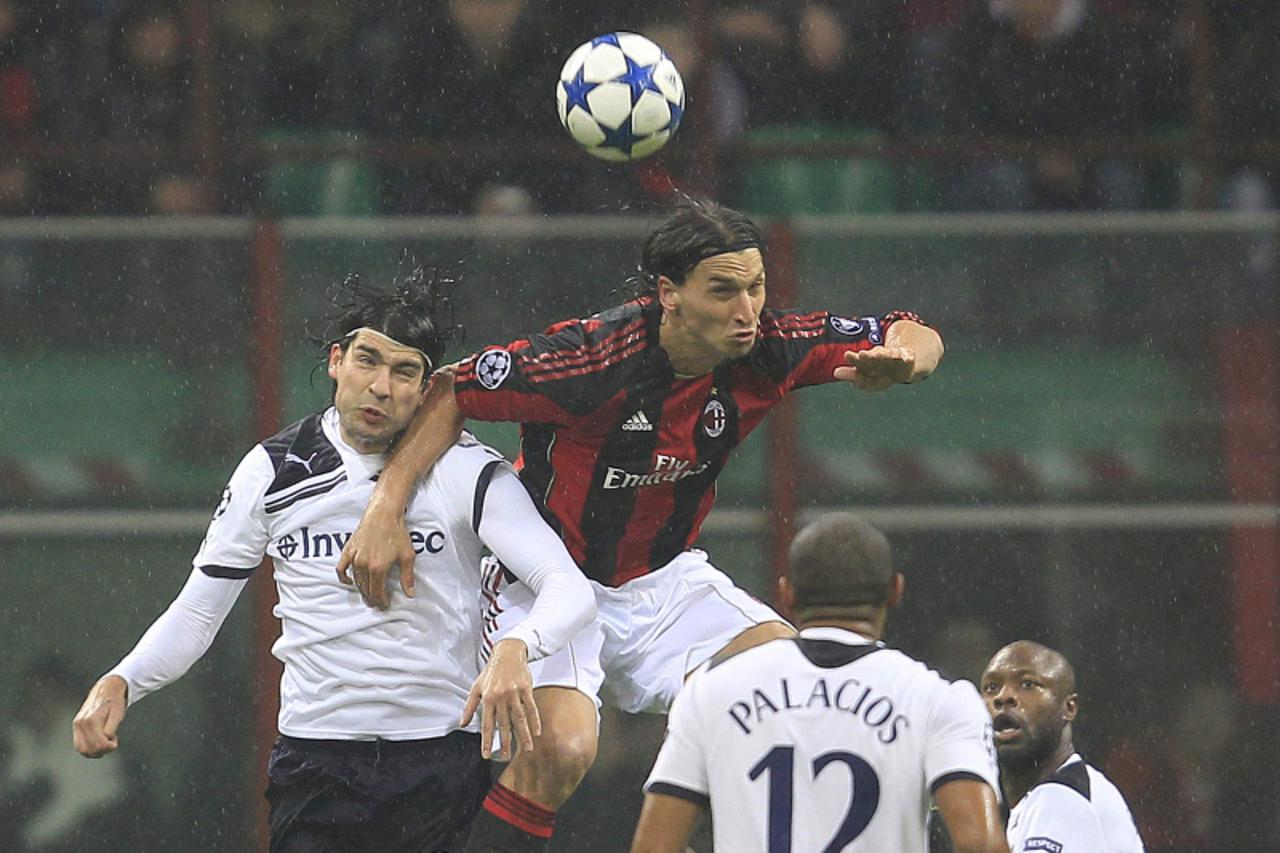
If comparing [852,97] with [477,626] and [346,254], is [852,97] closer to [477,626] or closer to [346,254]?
[346,254]

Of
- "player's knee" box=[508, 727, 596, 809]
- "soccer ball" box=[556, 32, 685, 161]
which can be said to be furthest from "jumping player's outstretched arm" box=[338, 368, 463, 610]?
"soccer ball" box=[556, 32, 685, 161]

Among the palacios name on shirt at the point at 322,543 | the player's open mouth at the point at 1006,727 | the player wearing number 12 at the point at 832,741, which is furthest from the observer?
the player's open mouth at the point at 1006,727

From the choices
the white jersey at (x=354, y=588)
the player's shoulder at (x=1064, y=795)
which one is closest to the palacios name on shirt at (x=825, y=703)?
the white jersey at (x=354, y=588)

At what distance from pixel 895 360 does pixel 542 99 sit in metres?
5.14

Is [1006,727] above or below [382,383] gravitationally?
below

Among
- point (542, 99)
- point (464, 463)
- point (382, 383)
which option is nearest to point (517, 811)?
point (464, 463)

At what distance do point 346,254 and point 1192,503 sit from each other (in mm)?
3482

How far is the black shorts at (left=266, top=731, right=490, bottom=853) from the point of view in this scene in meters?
4.89

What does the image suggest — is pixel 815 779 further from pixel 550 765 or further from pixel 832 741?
pixel 550 765

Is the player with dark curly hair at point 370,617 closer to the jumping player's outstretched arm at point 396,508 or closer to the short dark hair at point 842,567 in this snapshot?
the jumping player's outstretched arm at point 396,508

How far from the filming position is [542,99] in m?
9.70

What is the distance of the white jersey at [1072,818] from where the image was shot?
4715 mm

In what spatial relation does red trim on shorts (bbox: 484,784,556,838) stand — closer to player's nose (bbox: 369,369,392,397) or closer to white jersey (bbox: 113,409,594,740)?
white jersey (bbox: 113,409,594,740)

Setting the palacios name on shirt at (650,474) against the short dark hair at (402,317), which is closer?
the short dark hair at (402,317)
